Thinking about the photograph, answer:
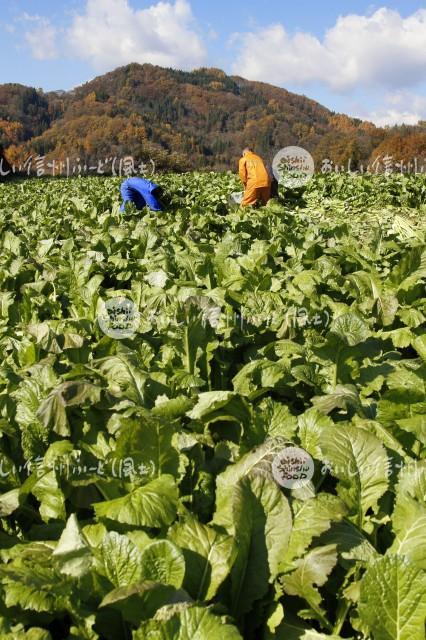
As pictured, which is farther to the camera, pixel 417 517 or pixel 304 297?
pixel 304 297

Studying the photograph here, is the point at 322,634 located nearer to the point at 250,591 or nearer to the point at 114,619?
the point at 250,591

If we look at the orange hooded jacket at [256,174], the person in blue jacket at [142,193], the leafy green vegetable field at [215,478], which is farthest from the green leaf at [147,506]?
the orange hooded jacket at [256,174]

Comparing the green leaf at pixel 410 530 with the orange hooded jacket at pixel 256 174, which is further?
the orange hooded jacket at pixel 256 174

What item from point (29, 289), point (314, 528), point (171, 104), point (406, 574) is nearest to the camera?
point (406, 574)

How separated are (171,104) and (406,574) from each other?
112 m

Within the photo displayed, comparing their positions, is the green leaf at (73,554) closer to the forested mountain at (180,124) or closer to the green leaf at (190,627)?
the green leaf at (190,627)

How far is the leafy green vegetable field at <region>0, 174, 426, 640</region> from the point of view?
139cm

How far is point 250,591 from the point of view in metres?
1.51

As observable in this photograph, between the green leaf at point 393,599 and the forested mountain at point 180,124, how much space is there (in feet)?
89.1

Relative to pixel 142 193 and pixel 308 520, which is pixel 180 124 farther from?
pixel 308 520

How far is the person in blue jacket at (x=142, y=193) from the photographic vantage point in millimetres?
10031

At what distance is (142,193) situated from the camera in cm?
1016

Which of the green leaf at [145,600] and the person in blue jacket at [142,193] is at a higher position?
the person in blue jacket at [142,193]

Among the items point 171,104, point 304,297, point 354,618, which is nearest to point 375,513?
point 354,618
